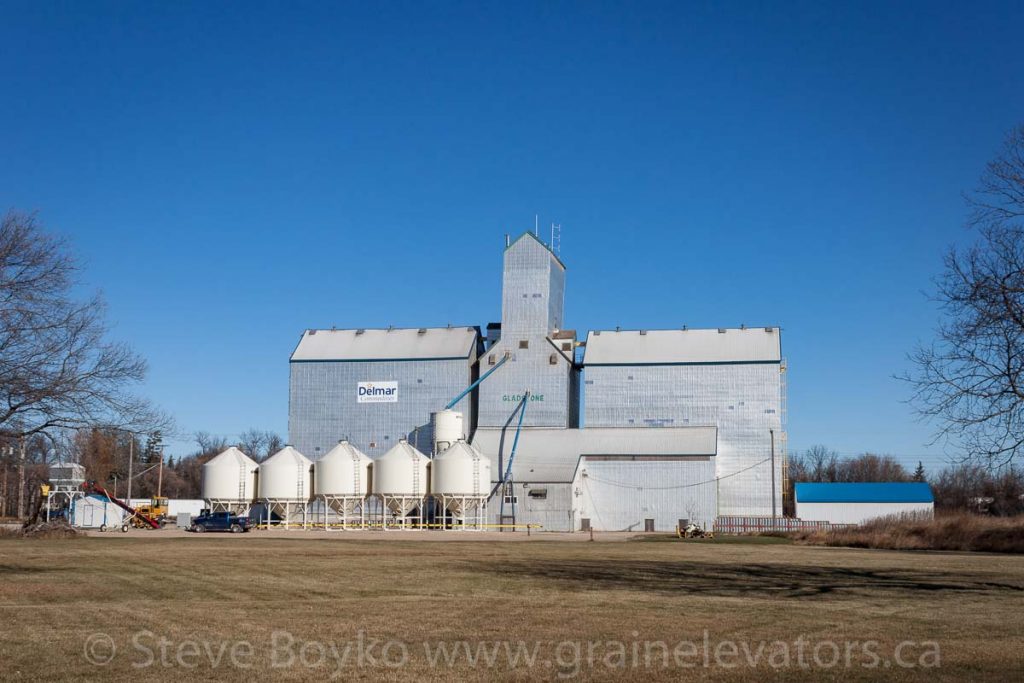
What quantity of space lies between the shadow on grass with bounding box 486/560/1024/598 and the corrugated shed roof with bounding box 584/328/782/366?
1971 inches

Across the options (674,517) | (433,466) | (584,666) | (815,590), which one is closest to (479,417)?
(433,466)

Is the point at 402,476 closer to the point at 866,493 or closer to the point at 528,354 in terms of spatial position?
the point at 528,354

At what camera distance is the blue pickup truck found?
69.2m

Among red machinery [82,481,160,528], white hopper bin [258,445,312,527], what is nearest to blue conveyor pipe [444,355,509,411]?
white hopper bin [258,445,312,527]

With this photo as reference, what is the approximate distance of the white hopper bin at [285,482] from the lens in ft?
259

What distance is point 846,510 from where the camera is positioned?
81438 millimetres

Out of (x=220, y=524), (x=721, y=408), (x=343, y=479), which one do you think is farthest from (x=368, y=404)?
(x=721, y=408)

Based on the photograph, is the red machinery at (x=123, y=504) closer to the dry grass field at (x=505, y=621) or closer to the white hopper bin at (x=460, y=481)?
the white hopper bin at (x=460, y=481)

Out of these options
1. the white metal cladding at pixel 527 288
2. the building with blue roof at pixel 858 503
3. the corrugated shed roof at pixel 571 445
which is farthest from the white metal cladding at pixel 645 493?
the white metal cladding at pixel 527 288

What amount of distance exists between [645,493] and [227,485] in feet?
112

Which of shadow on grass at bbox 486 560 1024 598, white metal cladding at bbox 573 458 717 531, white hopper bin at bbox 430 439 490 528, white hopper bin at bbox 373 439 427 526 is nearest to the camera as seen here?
shadow on grass at bbox 486 560 1024 598

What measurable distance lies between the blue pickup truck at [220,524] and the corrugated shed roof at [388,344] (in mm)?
20357

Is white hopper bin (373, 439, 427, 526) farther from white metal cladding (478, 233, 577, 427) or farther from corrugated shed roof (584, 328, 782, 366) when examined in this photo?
corrugated shed roof (584, 328, 782, 366)

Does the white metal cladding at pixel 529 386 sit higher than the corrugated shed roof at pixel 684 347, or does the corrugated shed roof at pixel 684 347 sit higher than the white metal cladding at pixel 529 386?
the corrugated shed roof at pixel 684 347
